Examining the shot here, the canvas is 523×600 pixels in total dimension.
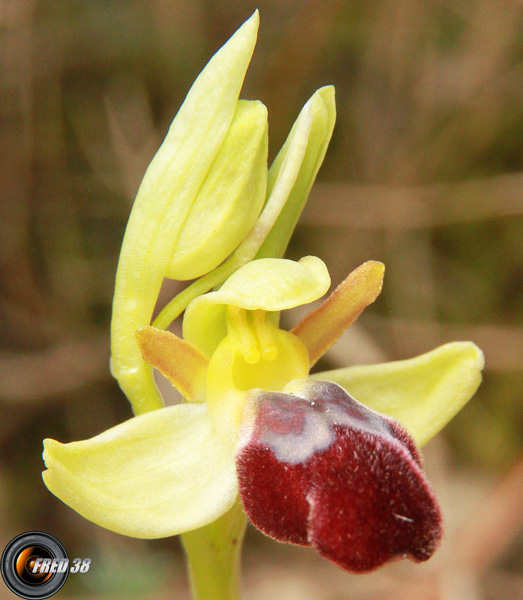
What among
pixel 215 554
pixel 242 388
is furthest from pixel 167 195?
pixel 215 554

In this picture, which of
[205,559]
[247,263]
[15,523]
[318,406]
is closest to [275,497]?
[318,406]

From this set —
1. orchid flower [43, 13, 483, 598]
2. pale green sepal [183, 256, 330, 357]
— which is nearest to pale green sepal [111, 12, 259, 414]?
orchid flower [43, 13, 483, 598]

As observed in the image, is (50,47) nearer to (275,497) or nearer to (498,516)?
(275,497)

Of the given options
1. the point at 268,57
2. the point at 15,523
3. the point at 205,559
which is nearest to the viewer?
the point at 205,559

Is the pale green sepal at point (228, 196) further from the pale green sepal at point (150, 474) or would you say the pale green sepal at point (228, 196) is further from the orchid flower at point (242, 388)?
the pale green sepal at point (150, 474)

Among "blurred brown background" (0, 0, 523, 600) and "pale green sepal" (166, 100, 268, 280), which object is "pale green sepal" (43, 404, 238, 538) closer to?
"pale green sepal" (166, 100, 268, 280)

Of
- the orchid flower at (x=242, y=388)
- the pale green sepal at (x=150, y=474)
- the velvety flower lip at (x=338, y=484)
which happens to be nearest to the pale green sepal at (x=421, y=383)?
the orchid flower at (x=242, y=388)
